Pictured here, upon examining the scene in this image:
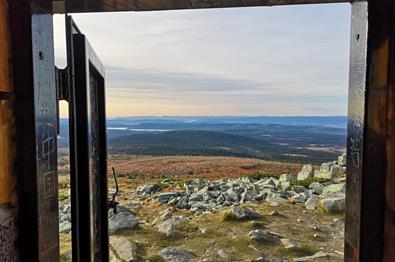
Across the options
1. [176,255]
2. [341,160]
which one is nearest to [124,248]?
[176,255]

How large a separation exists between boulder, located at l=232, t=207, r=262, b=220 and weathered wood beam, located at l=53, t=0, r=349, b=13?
196 inches

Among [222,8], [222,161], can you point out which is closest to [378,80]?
[222,8]

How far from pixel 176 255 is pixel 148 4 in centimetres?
385

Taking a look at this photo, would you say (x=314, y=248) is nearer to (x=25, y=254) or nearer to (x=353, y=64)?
(x=353, y=64)

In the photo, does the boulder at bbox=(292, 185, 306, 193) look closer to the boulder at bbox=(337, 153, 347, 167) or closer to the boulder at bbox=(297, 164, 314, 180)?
the boulder at bbox=(297, 164, 314, 180)

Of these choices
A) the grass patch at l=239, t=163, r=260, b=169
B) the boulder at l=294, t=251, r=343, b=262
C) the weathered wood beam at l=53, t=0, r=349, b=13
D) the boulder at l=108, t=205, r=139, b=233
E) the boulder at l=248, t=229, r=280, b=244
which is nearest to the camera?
the weathered wood beam at l=53, t=0, r=349, b=13

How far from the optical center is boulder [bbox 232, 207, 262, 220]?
19.9 ft

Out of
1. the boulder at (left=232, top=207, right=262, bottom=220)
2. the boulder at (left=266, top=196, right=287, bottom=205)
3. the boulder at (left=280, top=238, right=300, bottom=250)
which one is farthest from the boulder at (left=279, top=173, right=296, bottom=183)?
the boulder at (left=280, top=238, right=300, bottom=250)

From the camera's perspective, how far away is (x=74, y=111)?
5.01 feet

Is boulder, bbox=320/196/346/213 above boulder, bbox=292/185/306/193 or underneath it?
above

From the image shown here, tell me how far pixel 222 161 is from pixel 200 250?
10.7 m

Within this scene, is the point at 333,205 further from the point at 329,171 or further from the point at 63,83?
the point at 63,83

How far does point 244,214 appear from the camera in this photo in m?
6.08

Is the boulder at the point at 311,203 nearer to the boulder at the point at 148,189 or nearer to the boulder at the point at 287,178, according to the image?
the boulder at the point at 287,178
